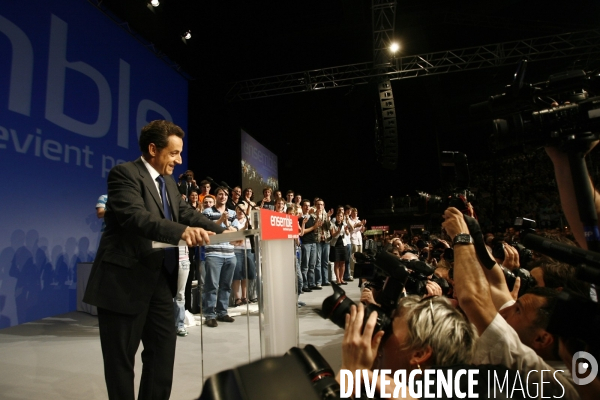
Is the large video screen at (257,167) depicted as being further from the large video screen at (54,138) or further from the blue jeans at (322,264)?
the large video screen at (54,138)

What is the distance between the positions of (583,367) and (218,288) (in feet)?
9.06

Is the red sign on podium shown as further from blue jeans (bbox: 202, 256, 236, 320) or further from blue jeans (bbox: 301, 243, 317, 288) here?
blue jeans (bbox: 301, 243, 317, 288)

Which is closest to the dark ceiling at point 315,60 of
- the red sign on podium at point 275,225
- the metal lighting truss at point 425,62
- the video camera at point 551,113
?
the metal lighting truss at point 425,62

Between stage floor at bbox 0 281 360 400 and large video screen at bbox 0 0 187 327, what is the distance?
2.09 ft

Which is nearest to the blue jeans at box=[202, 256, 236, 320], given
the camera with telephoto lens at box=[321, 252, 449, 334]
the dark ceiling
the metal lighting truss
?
the camera with telephoto lens at box=[321, 252, 449, 334]

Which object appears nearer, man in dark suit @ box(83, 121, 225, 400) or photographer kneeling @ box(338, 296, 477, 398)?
photographer kneeling @ box(338, 296, 477, 398)

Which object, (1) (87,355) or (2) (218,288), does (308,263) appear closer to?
(2) (218,288)

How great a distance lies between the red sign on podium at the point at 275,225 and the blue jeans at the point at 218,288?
81 centimetres

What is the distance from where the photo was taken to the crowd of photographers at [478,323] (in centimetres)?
77

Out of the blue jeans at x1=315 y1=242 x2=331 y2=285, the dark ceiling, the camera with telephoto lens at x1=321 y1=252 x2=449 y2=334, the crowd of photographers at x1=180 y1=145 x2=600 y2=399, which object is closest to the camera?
the crowd of photographers at x1=180 y1=145 x2=600 y2=399

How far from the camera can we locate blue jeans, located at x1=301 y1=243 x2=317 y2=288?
6457 mm

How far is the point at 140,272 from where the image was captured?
1.62 meters

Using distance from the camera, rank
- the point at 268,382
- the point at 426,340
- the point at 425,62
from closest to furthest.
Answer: the point at 268,382, the point at 426,340, the point at 425,62

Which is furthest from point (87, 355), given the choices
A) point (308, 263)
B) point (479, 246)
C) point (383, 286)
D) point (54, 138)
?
point (308, 263)
